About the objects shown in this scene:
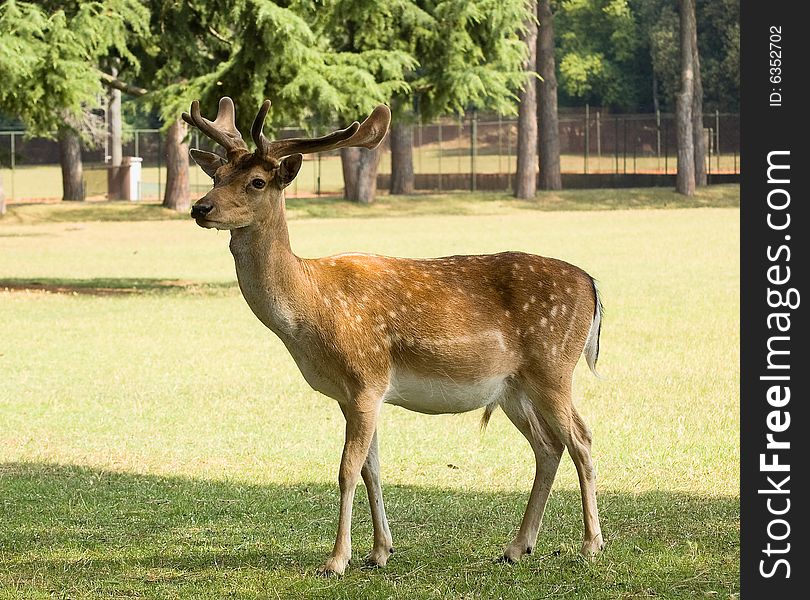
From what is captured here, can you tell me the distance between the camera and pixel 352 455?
6.71 metres

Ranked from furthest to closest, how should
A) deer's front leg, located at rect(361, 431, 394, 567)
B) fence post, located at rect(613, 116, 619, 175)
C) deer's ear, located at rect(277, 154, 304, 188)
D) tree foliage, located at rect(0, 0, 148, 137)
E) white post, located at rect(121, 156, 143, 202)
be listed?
fence post, located at rect(613, 116, 619, 175), white post, located at rect(121, 156, 143, 202), tree foliage, located at rect(0, 0, 148, 137), deer's front leg, located at rect(361, 431, 394, 567), deer's ear, located at rect(277, 154, 304, 188)

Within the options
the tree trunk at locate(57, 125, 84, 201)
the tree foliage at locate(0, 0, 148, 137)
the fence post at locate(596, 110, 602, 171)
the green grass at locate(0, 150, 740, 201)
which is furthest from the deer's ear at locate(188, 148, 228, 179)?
the fence post at locate(596, 110, 602, 171)

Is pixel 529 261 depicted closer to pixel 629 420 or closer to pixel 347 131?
pixel 347 131

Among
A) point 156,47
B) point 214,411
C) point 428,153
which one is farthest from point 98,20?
point 428,153

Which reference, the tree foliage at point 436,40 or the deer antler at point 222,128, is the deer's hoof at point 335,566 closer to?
the deer antler at point 222,128

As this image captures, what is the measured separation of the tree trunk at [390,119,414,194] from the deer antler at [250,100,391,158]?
145ft

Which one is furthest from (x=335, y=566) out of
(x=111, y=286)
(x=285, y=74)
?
(x=111, y=286)

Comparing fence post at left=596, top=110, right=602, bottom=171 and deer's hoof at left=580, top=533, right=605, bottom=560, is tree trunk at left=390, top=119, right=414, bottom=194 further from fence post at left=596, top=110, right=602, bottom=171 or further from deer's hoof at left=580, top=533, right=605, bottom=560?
deer's hoof at left=580, top=533, right=605, bottom=560

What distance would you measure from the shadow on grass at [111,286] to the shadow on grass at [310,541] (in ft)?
43.2

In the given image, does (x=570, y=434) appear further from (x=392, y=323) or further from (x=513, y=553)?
(x=392, y=323)

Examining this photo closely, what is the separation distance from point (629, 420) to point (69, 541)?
5652mm

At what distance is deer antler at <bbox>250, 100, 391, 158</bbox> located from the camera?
6648 mm

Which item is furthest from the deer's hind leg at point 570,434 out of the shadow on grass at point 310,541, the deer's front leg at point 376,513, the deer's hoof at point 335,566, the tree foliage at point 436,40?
the tree foliage at point 436,40

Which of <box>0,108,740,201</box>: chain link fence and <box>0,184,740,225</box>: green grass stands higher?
<box>0,108,740,201</box>: chain link fence
